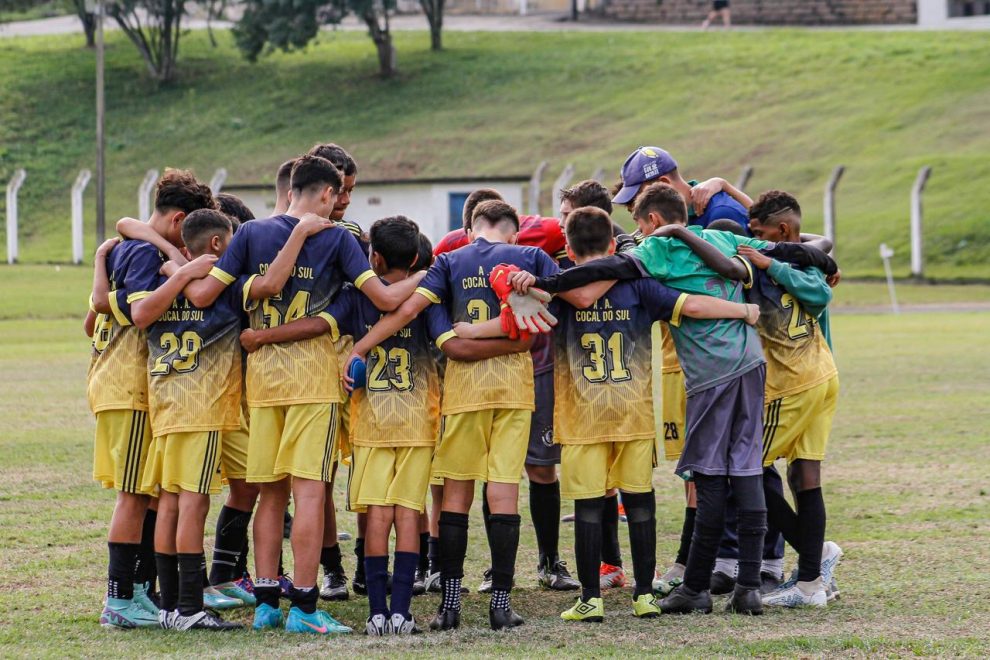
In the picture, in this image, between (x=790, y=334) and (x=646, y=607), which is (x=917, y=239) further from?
(x=646, y=607)

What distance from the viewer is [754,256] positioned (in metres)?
7.06

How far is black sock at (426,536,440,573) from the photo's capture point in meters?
7.68

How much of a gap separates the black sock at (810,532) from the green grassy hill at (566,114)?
2870 cm

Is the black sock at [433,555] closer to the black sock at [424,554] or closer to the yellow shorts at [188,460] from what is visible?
the black sock at [424,554]

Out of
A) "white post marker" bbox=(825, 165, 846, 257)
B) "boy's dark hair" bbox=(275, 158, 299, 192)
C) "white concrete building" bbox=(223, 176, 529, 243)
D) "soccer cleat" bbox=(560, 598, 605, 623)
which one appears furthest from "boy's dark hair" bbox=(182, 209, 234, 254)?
"white concrete building" bbox=(223, 176, 529, 243)

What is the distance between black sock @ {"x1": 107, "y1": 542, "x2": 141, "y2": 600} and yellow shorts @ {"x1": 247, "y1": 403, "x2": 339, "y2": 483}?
30.1 inches

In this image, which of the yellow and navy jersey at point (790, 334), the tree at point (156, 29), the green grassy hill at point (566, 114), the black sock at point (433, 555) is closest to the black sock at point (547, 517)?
the black sock at point (433, 555)

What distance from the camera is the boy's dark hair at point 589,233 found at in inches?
276

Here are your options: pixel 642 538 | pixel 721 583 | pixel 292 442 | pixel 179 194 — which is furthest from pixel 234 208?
pixel 721 583

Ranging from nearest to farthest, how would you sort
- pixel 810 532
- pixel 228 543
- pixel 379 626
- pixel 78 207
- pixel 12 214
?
pixel 379 626
pixel 810 532
pixel 228 543
pixel 78 207
pixel 12 214

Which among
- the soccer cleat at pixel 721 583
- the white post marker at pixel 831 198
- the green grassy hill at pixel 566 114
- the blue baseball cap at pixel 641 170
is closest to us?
the soccer cleat at pixel 721 583

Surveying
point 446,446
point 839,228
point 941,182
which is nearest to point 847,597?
point 446,446

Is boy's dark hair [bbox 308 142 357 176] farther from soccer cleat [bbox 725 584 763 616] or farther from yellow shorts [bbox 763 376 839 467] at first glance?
soccer cleat [bbox 725 584 763 616]

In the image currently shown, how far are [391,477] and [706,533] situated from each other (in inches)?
63.6
